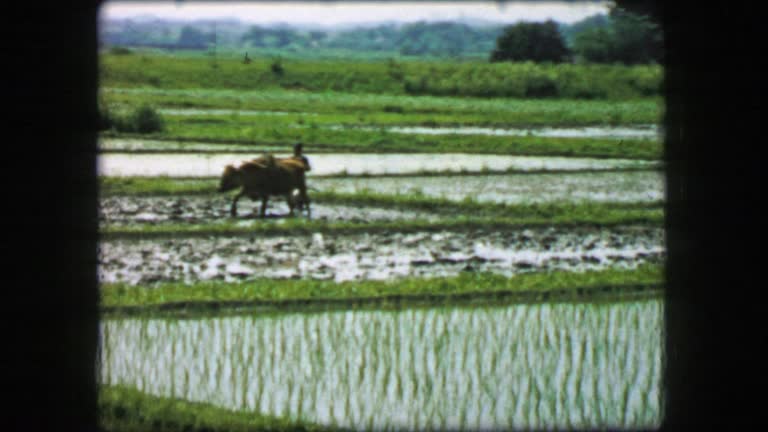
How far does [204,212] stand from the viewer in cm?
585

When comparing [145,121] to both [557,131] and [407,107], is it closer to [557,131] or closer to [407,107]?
[407,107]

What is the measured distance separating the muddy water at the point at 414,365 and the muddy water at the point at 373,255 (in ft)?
2.36

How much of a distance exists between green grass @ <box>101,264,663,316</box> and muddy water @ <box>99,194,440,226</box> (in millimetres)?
1279

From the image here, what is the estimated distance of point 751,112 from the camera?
2.27 m

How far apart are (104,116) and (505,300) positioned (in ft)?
13.9

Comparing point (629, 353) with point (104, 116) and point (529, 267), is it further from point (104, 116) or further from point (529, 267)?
point (104, 116)

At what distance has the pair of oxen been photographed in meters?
5.77

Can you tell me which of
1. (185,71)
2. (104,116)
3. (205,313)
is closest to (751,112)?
(205,313)

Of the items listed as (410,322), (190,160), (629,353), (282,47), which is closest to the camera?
(629,353)

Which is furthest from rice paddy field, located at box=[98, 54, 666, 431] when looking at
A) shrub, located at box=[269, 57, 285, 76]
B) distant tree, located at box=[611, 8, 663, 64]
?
distant tree, located at box=[611, 8, 663, 64]

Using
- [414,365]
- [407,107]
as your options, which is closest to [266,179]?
[414,365]

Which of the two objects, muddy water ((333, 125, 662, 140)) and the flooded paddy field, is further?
muddy water ((333, 125, 662, 140))

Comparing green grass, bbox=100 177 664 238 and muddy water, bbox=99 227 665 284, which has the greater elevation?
green grass, bbox=100 177 664 238

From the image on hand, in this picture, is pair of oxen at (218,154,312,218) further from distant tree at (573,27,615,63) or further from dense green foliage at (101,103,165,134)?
distant tree at (573,27,615,63)
